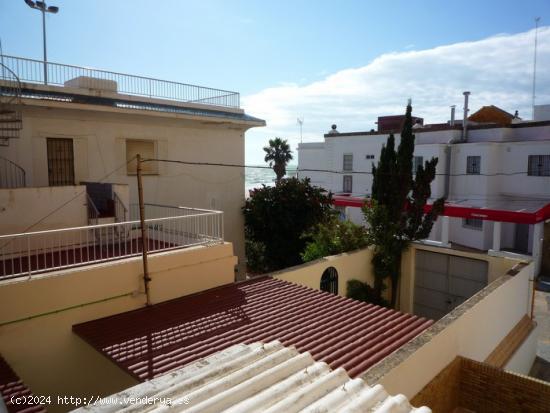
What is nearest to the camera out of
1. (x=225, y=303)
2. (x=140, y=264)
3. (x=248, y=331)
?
(x=248, y=331)

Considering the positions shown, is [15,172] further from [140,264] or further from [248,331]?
[248,331]

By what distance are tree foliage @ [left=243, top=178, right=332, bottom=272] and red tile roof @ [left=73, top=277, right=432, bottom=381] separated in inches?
324

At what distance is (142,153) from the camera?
1351 centimetres

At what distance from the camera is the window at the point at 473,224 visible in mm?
25042

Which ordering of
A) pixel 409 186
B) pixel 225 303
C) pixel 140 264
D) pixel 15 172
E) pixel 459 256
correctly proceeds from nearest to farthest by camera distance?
pixel 140 264
pixel 225 303
pixel 15 172
pixel 459 256
pixel 409 186

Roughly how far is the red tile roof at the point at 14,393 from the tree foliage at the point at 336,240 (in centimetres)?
1072

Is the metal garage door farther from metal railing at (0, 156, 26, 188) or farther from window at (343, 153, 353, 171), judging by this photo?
window at (343, 153, 353, 171)

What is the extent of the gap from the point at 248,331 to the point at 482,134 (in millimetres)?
25418

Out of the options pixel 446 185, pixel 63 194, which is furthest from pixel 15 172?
pixel 446 185

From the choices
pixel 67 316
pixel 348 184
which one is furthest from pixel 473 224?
pixel 67 316

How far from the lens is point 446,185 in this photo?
87.9ft

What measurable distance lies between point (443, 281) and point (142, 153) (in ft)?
39.0

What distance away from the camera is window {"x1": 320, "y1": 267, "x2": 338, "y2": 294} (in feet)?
40.9

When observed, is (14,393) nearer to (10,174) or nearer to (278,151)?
(10,174)
